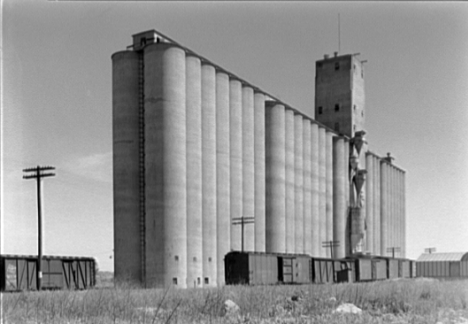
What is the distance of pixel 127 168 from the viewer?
47344 millimetres

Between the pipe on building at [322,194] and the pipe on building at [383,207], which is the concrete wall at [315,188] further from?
the pipe on building at [383,207]

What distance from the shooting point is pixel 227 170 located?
52281 millimetres

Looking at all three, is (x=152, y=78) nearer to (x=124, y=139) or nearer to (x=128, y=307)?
(x=124, y=139)

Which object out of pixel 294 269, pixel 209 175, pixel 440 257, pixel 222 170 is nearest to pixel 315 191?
pixel 222 170

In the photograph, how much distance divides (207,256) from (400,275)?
3688cm

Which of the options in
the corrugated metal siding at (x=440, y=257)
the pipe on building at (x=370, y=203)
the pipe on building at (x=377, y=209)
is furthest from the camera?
the corrugated metal siding at (x=440, y=257)

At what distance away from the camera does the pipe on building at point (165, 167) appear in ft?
146

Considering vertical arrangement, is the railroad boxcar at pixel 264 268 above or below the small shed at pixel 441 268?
above

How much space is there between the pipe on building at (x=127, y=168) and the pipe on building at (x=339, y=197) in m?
38.0

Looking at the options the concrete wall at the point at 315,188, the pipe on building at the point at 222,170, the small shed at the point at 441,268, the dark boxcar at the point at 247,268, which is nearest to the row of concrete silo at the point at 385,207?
the small shed at the point at 441,268

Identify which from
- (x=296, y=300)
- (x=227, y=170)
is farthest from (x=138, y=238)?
(x=296, y=300)

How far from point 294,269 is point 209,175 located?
1072cm

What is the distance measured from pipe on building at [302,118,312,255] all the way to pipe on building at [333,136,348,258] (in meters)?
8.52

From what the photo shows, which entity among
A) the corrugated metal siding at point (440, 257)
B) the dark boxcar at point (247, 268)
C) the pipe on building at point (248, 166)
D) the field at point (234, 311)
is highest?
the pipe on building at point (248, 166)
